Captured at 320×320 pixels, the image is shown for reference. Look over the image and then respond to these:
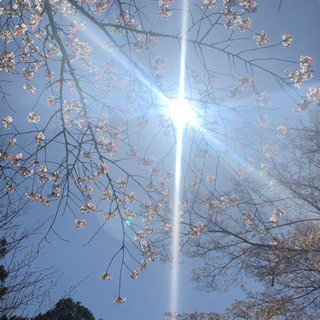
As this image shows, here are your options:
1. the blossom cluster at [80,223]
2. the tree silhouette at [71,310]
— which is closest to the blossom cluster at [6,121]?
the blossom cluster at [80,223]

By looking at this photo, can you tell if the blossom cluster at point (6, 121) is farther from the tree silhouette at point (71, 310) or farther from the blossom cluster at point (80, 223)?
the tree silhouette at point (71, 310)

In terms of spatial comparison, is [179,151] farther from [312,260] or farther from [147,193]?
[312,260]

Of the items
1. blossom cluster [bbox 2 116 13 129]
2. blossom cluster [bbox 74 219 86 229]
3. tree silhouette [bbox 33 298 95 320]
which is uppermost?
blossom cluster [bbox 2 116 13 129]

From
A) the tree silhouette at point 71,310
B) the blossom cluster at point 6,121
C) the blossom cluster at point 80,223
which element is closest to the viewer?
the blossom cluster at point 6,121

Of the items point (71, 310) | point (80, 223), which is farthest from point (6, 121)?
point (71, 310)

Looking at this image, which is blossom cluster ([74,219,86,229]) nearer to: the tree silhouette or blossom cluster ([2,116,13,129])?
blossom cluster ([2,116,13,129])

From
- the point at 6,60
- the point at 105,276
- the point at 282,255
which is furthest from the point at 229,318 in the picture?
the point at 6,60

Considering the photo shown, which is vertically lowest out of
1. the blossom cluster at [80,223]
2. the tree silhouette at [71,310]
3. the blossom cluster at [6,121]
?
the tree silhouette at [71,310]

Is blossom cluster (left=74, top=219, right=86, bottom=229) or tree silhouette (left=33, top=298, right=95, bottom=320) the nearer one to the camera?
blossom cluster (left=74, top=219, right=86, bottom=229)

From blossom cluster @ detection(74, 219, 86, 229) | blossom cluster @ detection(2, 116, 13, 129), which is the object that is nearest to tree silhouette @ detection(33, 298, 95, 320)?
blossom cluster @ detection(74, 219, 86, 229)

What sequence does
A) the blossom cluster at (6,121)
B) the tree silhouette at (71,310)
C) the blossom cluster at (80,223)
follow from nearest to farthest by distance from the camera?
the blossom cluster at (6,121) → the blossom cluster at (80,223) → the tree silhouette at (71,310)

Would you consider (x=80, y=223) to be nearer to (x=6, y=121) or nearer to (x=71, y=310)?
(x=6, y=121)

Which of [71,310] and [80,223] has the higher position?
[80,223]

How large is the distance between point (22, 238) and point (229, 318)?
7.61 meters
